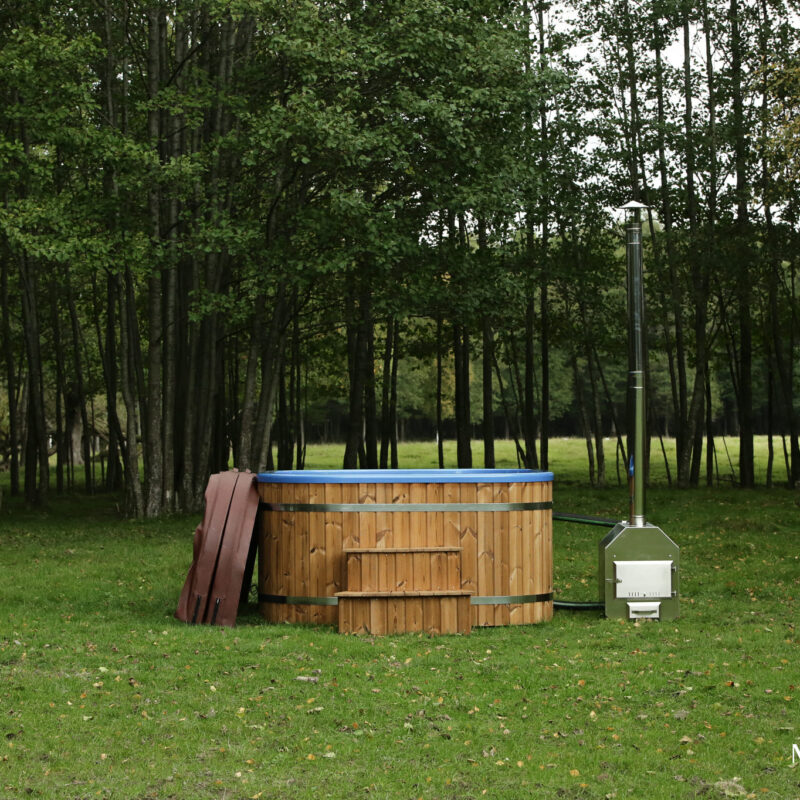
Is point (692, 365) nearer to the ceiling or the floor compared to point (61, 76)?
nearer to the floor

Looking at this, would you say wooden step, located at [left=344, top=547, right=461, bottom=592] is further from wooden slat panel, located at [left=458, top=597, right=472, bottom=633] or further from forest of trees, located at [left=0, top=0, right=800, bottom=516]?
forest of trees, located at [left=0, top=0, right=800, bottom=516]

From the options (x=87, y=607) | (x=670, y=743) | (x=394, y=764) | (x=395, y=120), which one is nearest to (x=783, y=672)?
(x=670, y=743)

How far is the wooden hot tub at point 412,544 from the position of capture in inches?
348

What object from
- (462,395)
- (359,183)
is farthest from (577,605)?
(462,395)

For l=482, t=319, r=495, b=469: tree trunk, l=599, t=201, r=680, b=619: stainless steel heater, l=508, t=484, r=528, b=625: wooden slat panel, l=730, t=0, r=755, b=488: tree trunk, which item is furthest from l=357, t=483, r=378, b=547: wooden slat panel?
l=730, t=0, r=755, b=488: tree trunk

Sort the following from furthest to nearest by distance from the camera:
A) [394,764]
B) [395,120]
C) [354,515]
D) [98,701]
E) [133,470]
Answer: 1. [133,470]
2. [395,120]
3. [354,515]
4. [98,701]
5. [394,764]

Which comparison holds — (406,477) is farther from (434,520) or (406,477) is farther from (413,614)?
(413,614)

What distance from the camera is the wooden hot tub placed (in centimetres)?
884

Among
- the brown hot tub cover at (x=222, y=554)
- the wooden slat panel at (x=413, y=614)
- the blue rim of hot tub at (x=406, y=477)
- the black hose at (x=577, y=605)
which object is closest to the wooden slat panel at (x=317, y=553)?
the blue rim of hot tub at (x=406, y=477)

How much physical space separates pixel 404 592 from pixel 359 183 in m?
11.8

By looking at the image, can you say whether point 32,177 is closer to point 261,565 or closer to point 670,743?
point 261,565

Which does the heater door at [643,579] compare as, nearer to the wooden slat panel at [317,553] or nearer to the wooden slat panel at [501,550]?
the wooden slat panel at [501,550]

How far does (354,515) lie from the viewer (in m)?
8.93

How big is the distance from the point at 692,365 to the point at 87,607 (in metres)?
22.2
